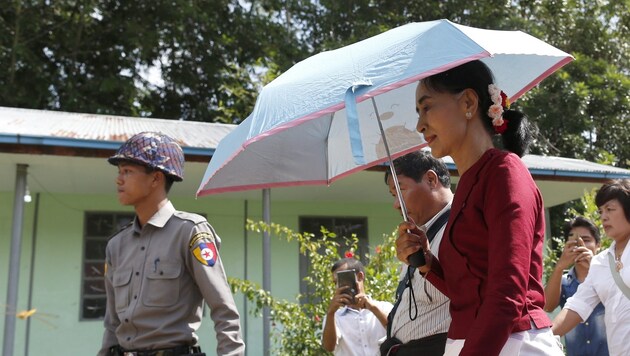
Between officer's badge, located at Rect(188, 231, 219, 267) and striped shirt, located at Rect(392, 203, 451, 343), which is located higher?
officer's badge, located at Rect(188, 231, 219, 267)

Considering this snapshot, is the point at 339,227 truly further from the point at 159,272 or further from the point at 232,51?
the point at 232,51

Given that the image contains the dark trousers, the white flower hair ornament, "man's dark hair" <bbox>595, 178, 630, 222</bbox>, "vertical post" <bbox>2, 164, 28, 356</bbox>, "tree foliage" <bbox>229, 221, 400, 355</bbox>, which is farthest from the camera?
"vertical post" <bbox>2, 164, 28, 356</bbox>

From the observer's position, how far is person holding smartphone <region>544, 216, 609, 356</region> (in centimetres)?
470

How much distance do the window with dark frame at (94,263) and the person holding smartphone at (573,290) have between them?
20.2 ft

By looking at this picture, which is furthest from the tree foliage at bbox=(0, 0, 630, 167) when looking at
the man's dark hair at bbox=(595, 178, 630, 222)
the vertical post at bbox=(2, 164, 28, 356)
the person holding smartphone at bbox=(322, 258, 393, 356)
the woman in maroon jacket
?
the woman in maroon jacket

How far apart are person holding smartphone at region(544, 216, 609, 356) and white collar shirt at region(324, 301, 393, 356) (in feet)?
3.94

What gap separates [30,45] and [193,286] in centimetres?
1492

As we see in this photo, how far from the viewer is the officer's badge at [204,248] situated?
125 inches

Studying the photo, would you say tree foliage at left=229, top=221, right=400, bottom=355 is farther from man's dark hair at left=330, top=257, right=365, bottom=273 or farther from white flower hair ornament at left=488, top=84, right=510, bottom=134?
white flower hair ornament at left=488, top=84, right=510, bottom=134

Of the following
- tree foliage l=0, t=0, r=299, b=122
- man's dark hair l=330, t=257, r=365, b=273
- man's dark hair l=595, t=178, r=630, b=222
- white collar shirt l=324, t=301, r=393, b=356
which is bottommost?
white collar shirt l=324, t=301, r=393, b=356

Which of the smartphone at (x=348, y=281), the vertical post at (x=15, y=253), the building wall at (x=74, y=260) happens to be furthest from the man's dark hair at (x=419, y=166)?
the building wall at (x=74, y=260)

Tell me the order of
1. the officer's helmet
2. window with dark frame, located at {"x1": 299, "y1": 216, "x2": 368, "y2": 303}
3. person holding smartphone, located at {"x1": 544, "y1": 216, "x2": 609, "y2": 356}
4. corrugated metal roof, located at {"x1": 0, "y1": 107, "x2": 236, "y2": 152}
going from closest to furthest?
the officer's helmet, person holding smartphone, located at {"x1": 544, "y1": 216, "x2": 609, "y2": 356}, corrugated metal roof, located at {"x1": 0, "y1": 107, "x2": 236, "y2": 152}, window with dark frame, located at {"x1": 299, "y1": 216, "x2": 368, "y2": 303}

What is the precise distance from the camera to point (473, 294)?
6.59 feet

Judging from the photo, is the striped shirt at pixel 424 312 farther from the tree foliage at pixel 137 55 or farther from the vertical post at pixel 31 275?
the tree foliage at pixel 137 55
